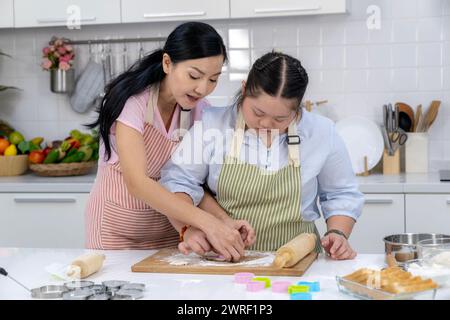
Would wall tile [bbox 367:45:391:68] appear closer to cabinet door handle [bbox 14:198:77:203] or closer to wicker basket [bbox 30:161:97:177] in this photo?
wicker basket [bbox 30:161:97:177]

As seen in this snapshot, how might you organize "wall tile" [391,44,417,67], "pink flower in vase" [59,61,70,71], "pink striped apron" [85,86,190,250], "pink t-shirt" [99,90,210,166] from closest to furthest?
"pink t-shirt" [99,90,210,166] < "pink striped apron" [85,86,190,250] < "wall tile" [391,44,417,67] < "pink flower in vase" [59,61,70,71]

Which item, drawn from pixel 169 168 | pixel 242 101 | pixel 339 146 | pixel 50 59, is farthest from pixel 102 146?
pixel 50 59

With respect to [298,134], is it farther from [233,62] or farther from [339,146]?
[233,62]

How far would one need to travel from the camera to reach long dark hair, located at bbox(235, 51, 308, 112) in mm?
1966

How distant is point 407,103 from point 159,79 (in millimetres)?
1836

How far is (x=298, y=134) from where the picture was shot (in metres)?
2.14

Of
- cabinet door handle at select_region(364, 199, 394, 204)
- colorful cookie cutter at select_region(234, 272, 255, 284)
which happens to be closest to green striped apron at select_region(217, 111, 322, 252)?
colorful cookie cutter at select_region(234, 272, 255, 284)

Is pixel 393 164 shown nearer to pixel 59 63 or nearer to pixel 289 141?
pixel 289 141

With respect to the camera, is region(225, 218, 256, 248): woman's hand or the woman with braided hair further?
the woman with braided hair

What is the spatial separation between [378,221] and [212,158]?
4.24ft

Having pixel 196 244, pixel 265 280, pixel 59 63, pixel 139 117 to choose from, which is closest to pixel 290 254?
pixel 265 280

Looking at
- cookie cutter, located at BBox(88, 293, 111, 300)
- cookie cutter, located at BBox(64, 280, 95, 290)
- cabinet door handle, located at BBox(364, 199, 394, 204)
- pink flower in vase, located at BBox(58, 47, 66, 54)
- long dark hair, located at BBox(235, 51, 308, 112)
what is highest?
pink flower in vase, located at BBox(58, 47, 66, 54)

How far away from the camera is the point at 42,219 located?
3469mm
